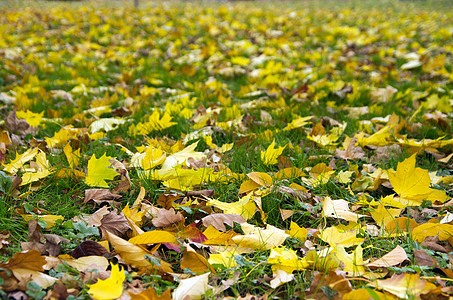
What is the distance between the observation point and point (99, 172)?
1.68 meters

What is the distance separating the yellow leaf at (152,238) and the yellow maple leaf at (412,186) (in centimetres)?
99

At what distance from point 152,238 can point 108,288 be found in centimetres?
25

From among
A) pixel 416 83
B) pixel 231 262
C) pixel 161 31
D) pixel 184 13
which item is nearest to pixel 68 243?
pixel 231 262

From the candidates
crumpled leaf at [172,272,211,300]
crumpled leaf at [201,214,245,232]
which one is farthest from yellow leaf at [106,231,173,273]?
crumpled leaf at [201,214,245,232]

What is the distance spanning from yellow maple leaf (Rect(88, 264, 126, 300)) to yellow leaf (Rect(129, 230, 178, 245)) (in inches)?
7.4

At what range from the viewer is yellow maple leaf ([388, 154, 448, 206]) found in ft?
5.09

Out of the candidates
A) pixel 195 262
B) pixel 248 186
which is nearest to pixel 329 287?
pixel 195 262

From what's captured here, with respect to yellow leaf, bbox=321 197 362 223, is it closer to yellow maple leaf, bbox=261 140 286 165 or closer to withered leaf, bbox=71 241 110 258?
yellow maple leaf, bbox=261 140 286 165

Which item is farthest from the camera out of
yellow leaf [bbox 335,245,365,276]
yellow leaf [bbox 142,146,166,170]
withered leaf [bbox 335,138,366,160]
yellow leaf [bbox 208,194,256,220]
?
withered leaf [bbox 335,138,366,160]

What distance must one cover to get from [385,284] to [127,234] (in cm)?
92

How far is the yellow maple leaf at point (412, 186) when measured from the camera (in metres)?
1.55

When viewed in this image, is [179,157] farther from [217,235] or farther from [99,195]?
[217,235]

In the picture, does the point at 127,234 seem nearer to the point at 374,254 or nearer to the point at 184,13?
the point at 374,254

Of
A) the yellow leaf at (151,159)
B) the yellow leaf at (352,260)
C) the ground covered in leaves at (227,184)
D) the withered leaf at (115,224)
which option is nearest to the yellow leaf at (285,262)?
the ground covered in leaves at (227,184)
